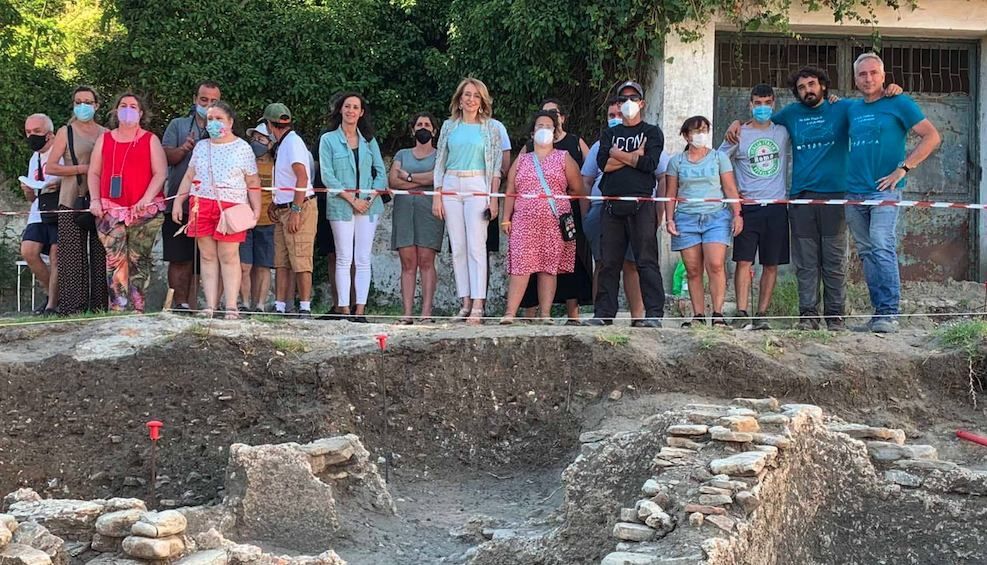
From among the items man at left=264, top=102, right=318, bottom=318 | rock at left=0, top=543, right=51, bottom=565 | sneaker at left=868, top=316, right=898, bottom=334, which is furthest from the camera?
man at left=264, top=102, right=318, bottom=318

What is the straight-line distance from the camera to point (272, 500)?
7.34 m

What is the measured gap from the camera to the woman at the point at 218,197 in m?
9.39

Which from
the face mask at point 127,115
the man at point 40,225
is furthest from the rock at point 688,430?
the man at point 40,225

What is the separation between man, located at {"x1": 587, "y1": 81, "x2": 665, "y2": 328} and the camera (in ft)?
30.7

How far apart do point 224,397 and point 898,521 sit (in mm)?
4573

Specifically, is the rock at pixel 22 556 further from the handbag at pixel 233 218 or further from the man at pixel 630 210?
the man at pixel 630 210

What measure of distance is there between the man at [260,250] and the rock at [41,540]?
13.0ft

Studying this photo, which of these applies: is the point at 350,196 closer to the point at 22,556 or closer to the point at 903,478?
the point at 22,556

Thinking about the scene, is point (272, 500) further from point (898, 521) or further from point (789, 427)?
point (898, 521)

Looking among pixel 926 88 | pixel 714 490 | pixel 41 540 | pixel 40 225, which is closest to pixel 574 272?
pixel 714 490

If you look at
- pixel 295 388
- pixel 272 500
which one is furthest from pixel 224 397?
pixel 272 500

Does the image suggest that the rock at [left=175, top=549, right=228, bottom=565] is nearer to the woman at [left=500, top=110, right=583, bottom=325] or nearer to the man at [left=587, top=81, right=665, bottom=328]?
the woman at [left=500, top=110, right=583, bottom=325]

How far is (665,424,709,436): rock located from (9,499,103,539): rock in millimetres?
3243

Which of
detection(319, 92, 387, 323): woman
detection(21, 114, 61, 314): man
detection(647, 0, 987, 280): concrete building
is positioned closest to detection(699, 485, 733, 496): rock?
detection(319, 92, 387, 323): woman
